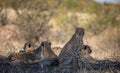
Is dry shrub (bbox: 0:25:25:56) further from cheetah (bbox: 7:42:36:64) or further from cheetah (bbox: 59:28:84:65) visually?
cheetah (bbox: 59:28:84:65)

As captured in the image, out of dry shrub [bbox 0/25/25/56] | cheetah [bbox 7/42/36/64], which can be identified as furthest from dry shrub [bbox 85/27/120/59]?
dry shrub [bbox 0/25/25/56]

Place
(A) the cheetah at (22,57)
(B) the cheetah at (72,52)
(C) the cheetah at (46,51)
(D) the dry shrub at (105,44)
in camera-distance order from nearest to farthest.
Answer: (B) the cheetah at (72,52), (A) the cheetah at (22,57), (C) the cheetah at (46,51), (D) the dry shrub at (105,44)

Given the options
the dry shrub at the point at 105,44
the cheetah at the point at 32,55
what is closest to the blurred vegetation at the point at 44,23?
the dry shrub at the point at 105,44

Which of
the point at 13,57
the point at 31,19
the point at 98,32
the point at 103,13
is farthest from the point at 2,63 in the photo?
the point at 103,13

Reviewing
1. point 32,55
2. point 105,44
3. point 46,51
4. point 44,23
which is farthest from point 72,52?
point 44,23

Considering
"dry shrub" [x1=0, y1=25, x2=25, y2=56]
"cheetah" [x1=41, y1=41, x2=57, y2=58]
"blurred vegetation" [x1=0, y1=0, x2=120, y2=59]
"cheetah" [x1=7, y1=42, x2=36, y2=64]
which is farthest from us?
"blurred vegetation" [x1=0, y1=0, x2=120, y2=59]

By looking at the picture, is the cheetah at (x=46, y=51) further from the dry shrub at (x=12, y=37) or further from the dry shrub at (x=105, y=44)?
the dry shrub at (x=12, y=37)

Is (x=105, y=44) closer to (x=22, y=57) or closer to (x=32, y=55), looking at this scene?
(x=32, y=55)

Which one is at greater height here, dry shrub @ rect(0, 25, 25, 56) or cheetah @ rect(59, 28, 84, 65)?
dry shrub @ rect(0, 25, 25, 56)

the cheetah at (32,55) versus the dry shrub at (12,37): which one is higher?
the dry shrub at (12,37)

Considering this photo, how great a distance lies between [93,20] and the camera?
2223cm

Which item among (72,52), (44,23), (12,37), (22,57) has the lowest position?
(22,57)

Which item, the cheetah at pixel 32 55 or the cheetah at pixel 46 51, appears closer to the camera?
the cheetah at pixel 32 55

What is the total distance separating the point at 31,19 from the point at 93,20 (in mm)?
5519
